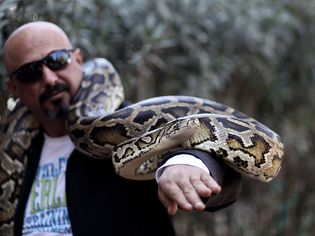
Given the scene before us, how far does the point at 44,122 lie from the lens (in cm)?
395

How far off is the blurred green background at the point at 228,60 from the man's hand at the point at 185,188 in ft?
4.99

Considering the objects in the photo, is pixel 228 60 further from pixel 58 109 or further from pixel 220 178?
pixel 220 178

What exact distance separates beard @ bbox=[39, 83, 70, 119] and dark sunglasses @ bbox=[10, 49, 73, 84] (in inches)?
3.7

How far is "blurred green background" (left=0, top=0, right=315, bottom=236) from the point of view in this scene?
4.63m

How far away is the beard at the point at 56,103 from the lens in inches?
149

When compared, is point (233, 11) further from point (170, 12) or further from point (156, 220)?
point (156, 220)

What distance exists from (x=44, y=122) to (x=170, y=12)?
6.23 feet

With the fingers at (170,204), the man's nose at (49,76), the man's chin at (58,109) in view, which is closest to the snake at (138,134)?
the man's chin at (58,109)

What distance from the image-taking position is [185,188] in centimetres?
235

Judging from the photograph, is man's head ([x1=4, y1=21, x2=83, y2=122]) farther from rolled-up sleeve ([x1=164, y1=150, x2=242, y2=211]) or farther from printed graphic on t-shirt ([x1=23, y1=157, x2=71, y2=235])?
rolled-up sleeve ([x1=164, y1=150, x2=242, y2=211])

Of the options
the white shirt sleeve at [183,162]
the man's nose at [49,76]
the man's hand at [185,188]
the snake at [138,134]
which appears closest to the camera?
the man's hand at [185,188]

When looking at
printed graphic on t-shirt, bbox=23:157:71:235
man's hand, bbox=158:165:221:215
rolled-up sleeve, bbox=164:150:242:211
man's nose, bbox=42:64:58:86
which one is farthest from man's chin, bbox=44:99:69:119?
man's hand, bbox=158:165:221:215

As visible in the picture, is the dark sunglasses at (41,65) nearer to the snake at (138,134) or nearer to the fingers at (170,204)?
the snake at (138,134)

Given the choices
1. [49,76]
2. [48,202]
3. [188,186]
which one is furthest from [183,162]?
[49,76]
